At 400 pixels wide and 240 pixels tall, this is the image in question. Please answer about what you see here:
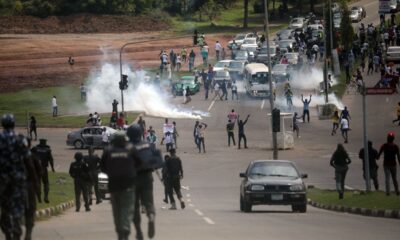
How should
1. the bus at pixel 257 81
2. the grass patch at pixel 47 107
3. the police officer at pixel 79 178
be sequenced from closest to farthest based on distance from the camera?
1. the police officer at pixel 79 178
2. the grass patch at pixel 47 107
3. the bus at pixel 257 81

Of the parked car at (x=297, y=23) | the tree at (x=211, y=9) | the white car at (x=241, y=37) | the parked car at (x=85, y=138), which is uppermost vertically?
the tree at (x=211, y=9)

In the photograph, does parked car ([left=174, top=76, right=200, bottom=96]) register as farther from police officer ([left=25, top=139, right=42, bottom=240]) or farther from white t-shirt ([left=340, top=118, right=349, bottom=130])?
police officer ([left=25, top=139, right=42, bottom=240])

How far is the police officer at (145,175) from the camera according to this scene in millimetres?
19797

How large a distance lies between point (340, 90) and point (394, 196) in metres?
46.8

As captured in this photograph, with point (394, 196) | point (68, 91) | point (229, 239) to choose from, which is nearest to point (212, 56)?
point (68, 91)

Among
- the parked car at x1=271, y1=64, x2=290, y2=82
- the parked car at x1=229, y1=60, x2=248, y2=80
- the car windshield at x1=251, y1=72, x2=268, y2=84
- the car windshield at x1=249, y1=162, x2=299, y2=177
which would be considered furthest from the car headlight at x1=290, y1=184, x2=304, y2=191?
the parked car at x1=229, y1=60, x2=248, y2=80

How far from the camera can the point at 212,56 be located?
10719 cm

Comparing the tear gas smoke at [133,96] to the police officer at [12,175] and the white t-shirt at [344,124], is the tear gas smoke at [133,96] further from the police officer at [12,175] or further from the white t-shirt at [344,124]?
the police officer at [12,175]

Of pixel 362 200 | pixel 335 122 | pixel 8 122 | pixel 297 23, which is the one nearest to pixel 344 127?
pixel 335 122

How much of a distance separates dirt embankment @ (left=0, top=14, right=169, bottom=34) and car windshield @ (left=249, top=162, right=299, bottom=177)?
292 ft

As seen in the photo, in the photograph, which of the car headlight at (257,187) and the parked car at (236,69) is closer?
the car headlight at (257,187)

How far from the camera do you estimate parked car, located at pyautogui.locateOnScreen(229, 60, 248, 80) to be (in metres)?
89.8

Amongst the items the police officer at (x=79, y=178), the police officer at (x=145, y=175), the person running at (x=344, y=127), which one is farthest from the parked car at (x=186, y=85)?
the police officer at (x=145, y=175)

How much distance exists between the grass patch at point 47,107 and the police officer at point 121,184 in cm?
5382
